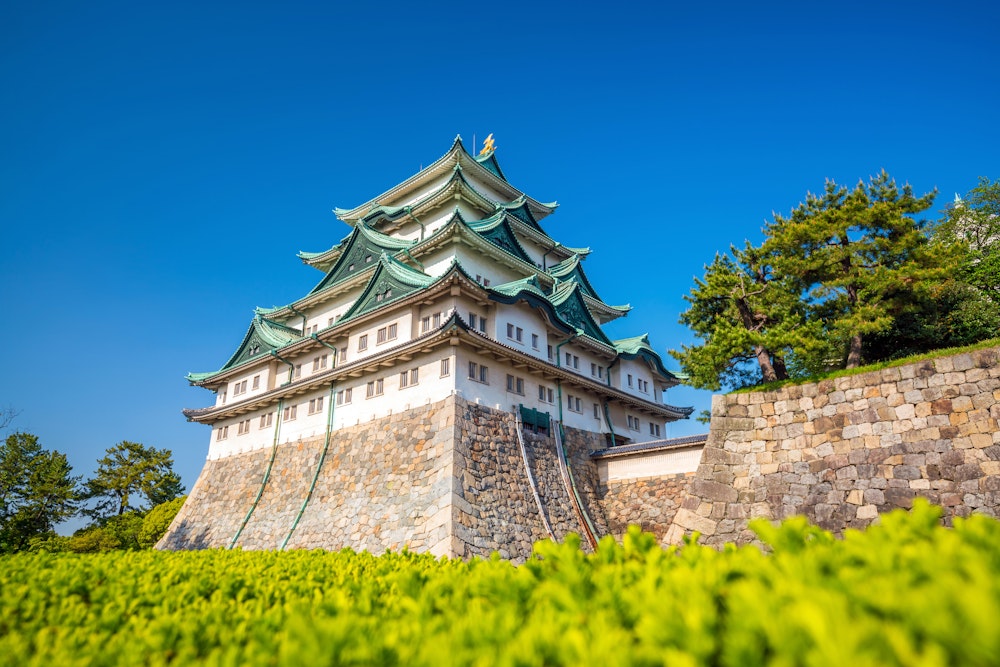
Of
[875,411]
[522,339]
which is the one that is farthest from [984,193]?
[522,339]

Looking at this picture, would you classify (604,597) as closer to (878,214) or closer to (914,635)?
(914,635)

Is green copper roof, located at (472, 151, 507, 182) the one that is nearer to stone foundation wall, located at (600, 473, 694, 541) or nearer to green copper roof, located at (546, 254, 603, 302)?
green copper roof, located at (546, 254, 603, 302)

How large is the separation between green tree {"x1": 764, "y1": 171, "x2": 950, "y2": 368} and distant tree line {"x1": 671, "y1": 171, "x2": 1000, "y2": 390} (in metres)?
0.03

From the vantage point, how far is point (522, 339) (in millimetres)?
26859

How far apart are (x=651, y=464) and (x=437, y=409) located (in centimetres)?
1036

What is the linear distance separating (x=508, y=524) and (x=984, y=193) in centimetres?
2634

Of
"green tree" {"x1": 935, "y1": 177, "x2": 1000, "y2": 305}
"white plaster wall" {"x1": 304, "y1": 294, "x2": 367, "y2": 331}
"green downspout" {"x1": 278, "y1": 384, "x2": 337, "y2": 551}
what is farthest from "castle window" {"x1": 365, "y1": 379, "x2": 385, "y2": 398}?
"green tree" {"x1": 935, "y1": 177, "x2": 1000, "y2": 305}

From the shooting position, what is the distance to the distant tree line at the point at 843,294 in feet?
58.9

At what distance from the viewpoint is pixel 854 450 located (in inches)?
567

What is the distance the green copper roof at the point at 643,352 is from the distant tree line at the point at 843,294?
1156 centimetres

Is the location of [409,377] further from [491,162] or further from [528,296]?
[491,162]

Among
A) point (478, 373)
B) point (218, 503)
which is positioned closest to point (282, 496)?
point (218, 503)

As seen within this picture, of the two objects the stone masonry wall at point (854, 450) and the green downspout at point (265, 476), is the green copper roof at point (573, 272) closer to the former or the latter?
the green downspout at point (265, 476)

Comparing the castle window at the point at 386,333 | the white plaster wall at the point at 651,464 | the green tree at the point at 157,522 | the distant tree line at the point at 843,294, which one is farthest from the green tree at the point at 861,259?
the green tree at the point at 157,522
